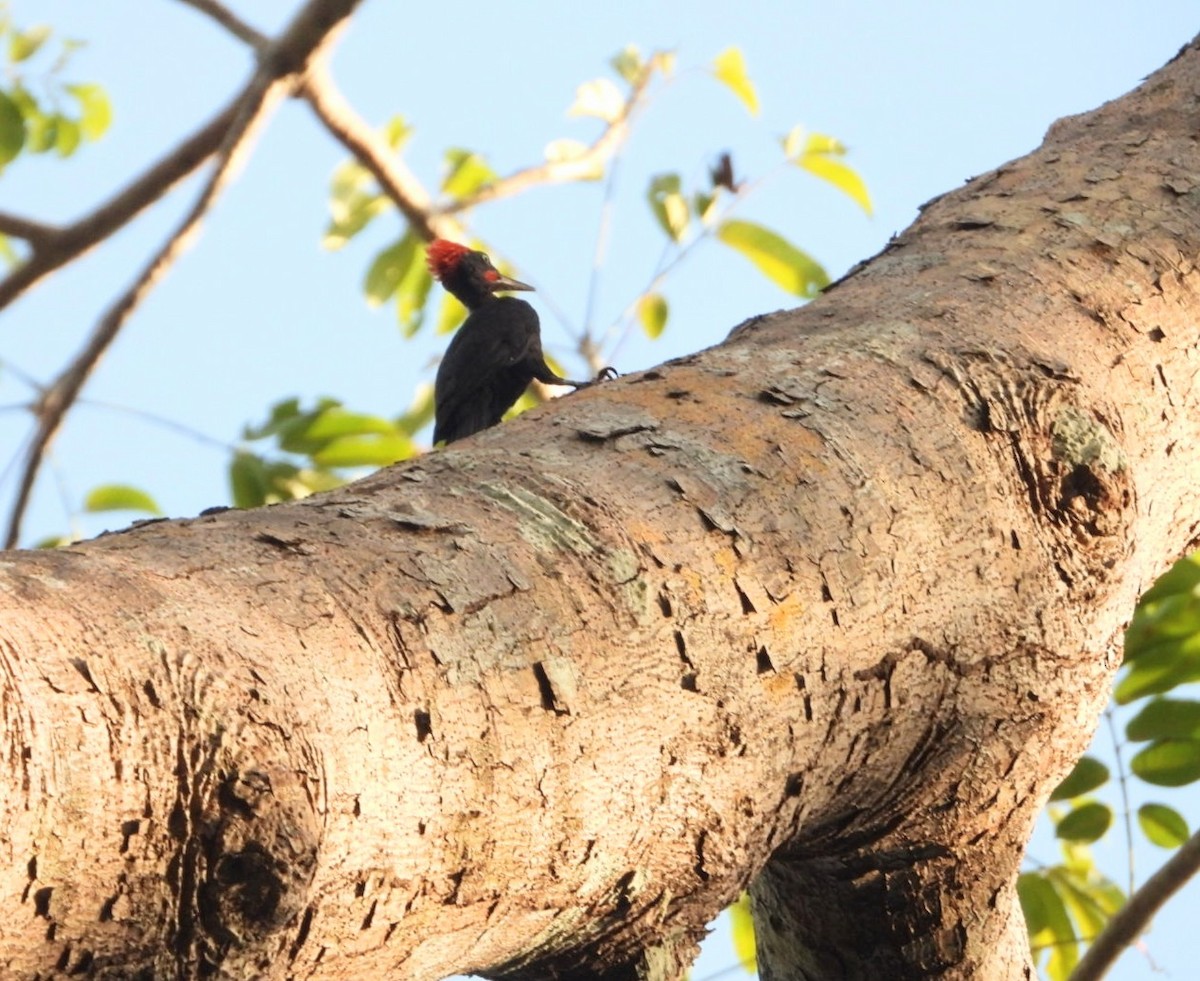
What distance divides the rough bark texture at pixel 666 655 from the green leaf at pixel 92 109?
3.61 m

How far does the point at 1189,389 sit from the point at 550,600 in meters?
1.20

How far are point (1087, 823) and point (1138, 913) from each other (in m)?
0.77

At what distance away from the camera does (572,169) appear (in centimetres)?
488

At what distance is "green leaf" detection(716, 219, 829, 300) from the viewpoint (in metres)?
4.47

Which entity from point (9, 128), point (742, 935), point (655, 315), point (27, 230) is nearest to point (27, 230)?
point (27, 230)

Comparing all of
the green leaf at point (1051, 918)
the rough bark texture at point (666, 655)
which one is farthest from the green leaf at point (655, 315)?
the rough bark texture at point (666, 655)

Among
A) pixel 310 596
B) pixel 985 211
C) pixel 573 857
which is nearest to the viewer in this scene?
pixel 310 596

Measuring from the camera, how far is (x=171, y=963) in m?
0.99

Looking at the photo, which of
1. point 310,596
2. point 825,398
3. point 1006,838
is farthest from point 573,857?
point 1006,838

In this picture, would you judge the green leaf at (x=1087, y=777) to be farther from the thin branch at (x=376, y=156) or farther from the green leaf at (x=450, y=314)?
the green leaf at (x=450, y=314)

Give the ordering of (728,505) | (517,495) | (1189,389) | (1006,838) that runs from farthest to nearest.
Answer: (1189,389)
(1006,838)
(728,505)
(517,495)

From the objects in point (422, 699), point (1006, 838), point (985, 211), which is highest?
point (985, 211)

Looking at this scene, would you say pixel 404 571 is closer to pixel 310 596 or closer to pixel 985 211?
pixel 310 596

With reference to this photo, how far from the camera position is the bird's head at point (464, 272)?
585 cm
